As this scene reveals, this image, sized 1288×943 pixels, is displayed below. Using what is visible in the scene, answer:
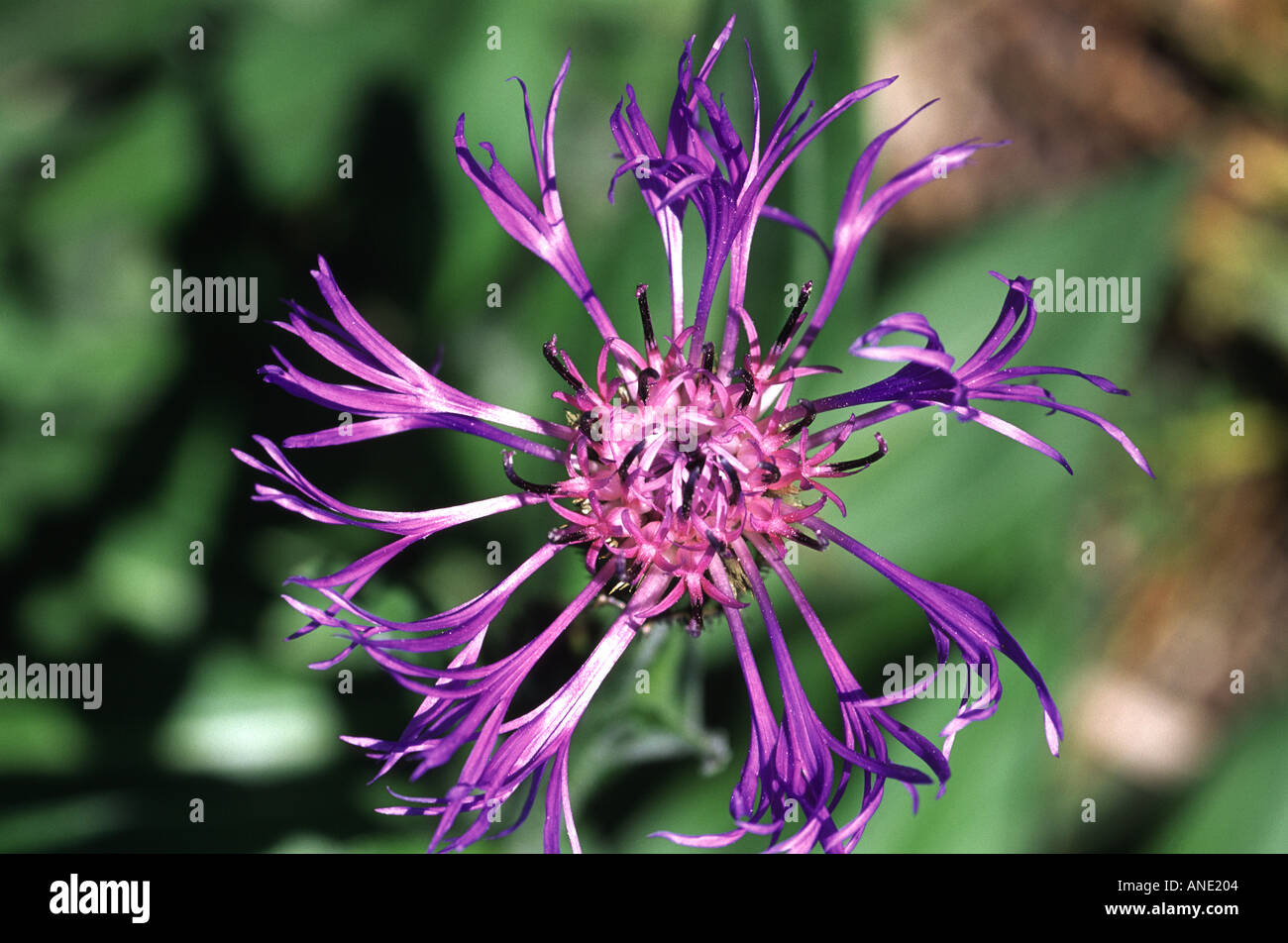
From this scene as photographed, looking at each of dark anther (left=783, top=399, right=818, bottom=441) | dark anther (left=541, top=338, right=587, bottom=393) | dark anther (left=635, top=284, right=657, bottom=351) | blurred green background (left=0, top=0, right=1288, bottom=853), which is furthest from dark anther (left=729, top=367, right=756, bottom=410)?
blurred green background (left=0, top=0, right=1288, bottom=853)

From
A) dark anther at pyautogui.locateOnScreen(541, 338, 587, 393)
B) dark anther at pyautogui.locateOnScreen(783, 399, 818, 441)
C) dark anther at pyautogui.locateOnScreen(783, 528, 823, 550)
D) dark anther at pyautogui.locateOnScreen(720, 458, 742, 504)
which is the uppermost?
dark anther at pyautogui.locateOnScreen(541, 338, 587, 393)

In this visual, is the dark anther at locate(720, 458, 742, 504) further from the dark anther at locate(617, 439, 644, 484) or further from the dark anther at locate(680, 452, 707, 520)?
the dark anther at locate(617, 439, 644, 484)

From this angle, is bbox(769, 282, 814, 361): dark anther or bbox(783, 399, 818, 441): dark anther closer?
bbox(783, 399, 818, 441): dark anther

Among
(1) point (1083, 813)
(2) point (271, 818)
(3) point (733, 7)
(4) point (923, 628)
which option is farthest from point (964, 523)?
(2) point (271, 818)

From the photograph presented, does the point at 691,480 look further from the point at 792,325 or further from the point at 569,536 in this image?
the point at 792,325

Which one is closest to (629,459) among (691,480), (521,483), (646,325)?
(691,480)

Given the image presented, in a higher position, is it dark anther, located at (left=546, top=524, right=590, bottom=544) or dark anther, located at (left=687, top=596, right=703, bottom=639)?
dark anther, located at (left=546, top=524, right=590, bottom=544)
